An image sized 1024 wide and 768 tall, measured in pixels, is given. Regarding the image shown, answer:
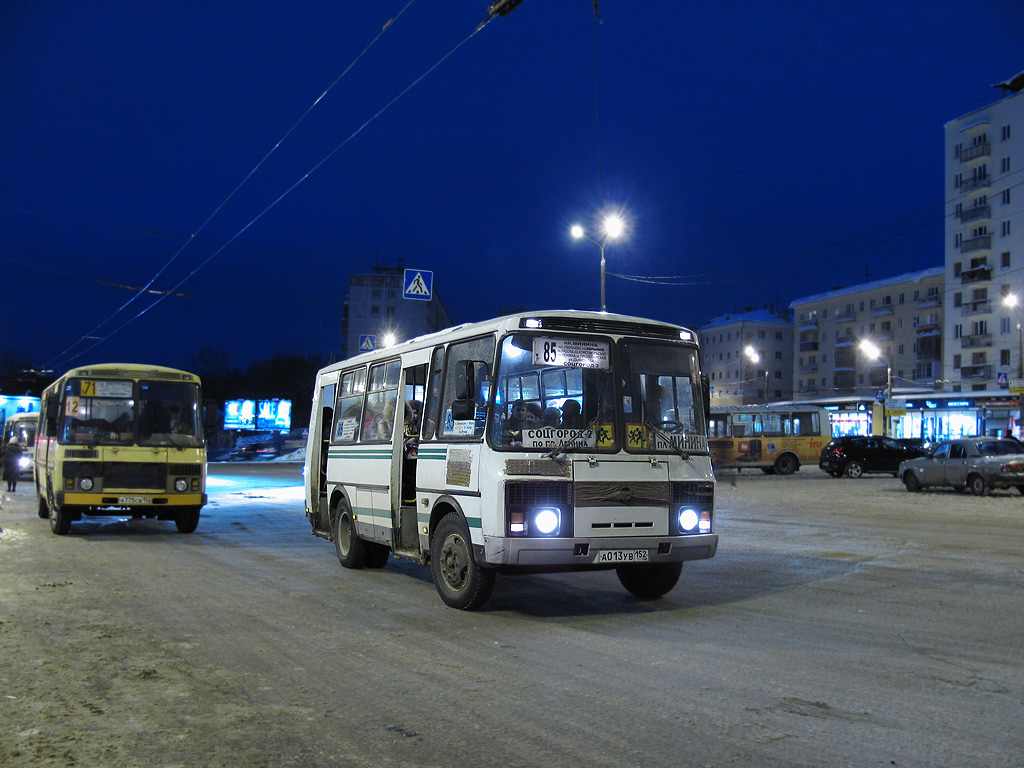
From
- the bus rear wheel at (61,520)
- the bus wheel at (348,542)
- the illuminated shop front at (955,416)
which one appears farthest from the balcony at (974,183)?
the bus rear wheel at (61,520)

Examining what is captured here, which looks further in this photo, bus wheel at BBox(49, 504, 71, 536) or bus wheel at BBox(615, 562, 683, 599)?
bus wheel at BBox(49, 504, 71, 536)

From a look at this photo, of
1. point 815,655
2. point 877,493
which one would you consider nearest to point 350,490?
point 815,655

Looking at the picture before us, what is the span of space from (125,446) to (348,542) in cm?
622

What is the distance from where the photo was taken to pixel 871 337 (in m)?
87.0

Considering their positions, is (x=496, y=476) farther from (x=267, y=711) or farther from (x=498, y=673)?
(x=267, y=711)

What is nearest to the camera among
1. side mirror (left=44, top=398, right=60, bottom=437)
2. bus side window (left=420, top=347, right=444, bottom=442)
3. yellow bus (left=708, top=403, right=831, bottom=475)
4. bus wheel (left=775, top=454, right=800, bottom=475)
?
bus side window (left=420, top=347, right=444, bottom=442)

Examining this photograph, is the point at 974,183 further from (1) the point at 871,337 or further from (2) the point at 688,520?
(2) the point at 688,520

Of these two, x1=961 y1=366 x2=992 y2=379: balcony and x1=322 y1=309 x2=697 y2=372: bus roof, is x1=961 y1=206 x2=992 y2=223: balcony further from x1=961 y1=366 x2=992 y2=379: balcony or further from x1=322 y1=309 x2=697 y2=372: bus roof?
x1=322 y1=309 x2=697 y2=372: bus roof

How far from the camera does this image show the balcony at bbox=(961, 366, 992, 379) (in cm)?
7250

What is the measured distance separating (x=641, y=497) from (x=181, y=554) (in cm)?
795

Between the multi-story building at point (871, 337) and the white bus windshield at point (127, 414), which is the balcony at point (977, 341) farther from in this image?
the white bus windshield at point (127, 414)

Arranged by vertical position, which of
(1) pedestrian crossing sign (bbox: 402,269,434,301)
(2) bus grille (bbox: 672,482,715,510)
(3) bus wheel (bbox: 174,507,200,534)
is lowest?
(3) bus wheel (bbox: 174,507,200,534)

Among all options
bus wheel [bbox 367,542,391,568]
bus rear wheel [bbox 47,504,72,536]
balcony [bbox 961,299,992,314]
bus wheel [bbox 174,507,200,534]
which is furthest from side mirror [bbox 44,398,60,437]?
balcony [bbox 961,299,992,314]

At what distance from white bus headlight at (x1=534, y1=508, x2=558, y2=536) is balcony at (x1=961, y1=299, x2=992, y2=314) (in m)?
74.9
